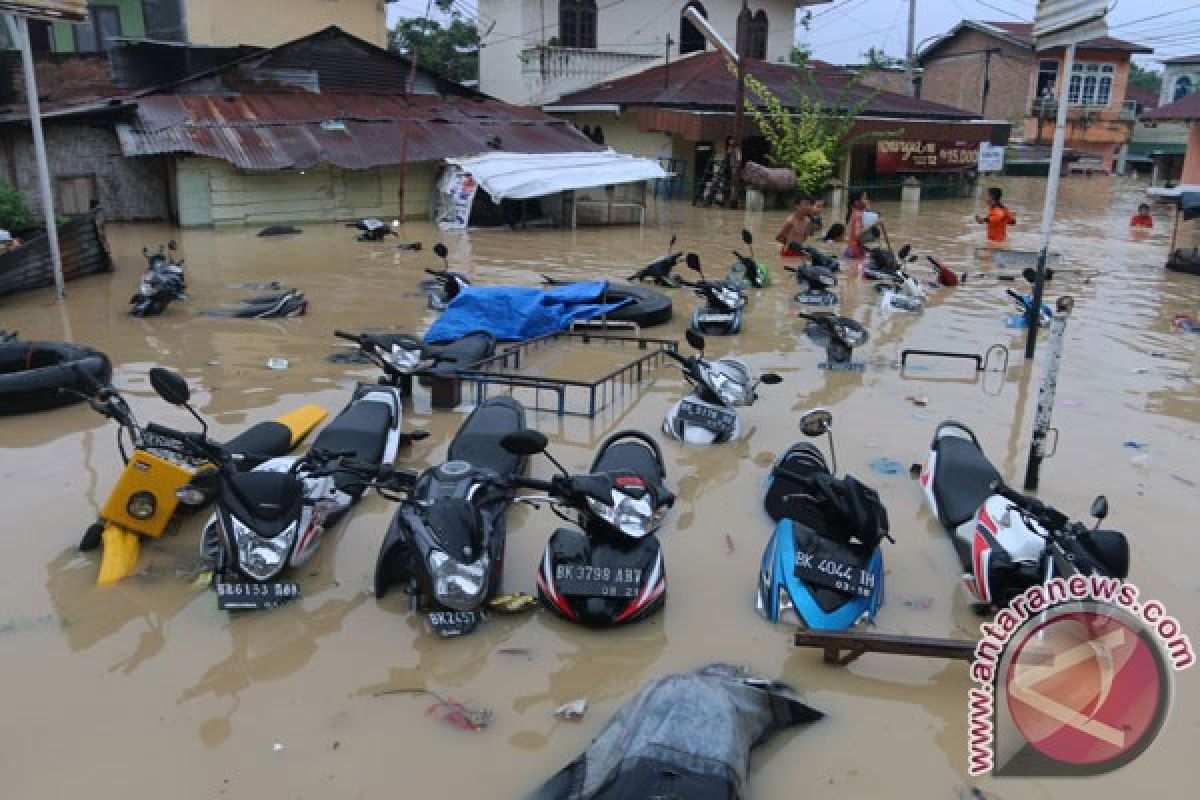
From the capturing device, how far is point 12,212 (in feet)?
46.3

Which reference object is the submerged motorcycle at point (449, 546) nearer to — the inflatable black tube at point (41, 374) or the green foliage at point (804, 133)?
the inflatable black tube at point (41, 374)

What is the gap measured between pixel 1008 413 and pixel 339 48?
2001cm

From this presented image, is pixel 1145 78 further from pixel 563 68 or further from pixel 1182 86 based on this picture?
pixel 563 68

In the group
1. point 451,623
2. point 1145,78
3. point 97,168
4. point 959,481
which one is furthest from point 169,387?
point 1145,78

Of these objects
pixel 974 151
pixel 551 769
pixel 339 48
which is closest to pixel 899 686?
pixel 551 769

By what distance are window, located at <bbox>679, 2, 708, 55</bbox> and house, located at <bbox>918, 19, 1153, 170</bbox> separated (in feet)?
52.8

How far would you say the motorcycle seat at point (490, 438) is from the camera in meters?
6.24

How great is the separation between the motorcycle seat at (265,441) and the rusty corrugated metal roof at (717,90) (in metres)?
22.0

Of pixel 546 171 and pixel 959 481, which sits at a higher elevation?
pixel 546 171

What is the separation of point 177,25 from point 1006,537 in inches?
1031

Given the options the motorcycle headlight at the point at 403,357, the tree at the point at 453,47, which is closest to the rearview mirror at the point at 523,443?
the motorcycle headlight at the point at 403,357

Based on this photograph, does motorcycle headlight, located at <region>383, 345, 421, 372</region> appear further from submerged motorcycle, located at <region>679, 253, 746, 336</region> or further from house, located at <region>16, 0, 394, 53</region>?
house, located at <region>16, 0, 394, 53</region>

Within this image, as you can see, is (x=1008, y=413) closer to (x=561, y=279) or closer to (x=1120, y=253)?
(x=561, y=279)

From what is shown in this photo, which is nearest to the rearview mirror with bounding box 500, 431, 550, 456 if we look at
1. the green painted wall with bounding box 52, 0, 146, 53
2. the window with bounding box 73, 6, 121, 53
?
the green painted wall with bounding box 52, 0, 146, 53
